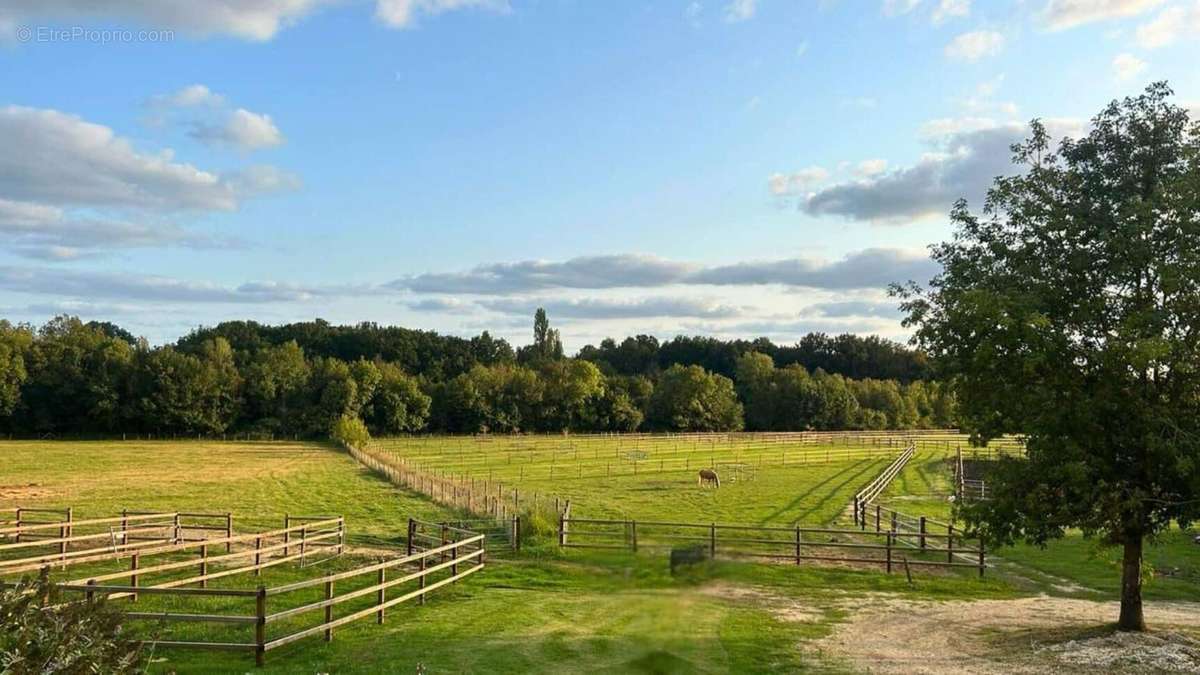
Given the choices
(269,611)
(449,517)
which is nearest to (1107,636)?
(269,611)

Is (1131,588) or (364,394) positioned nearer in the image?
(1131,588)

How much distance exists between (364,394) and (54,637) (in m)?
90.9

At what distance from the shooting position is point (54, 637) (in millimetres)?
6035

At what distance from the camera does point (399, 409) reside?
3725 inches

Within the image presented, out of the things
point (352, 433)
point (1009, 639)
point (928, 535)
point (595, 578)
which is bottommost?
point (352, 433)

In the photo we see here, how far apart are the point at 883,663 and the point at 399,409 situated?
86.5 meters

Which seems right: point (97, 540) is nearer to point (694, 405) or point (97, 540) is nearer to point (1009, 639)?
point (1009, 639)

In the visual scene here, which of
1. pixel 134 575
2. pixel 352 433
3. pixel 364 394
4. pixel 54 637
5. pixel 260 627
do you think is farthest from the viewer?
pixel 364 394

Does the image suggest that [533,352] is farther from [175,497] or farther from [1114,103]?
[1114,103]

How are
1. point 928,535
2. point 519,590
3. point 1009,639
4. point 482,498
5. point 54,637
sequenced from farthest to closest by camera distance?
1. point 482,498
2. point 928,535
3. point 519,590
4. point 1009,639
5. point 54,637

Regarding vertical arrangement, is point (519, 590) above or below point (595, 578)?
below

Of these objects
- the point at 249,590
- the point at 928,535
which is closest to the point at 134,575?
the point at 249,590

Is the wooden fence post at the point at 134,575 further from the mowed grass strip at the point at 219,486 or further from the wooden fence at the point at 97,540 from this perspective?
the mowed grass strip at the point at 219,486

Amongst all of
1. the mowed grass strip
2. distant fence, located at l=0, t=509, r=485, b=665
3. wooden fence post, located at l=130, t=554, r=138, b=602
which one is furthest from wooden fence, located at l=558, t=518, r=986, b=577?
wooden fence post, located at l=130, t=554, r=138, b=602
